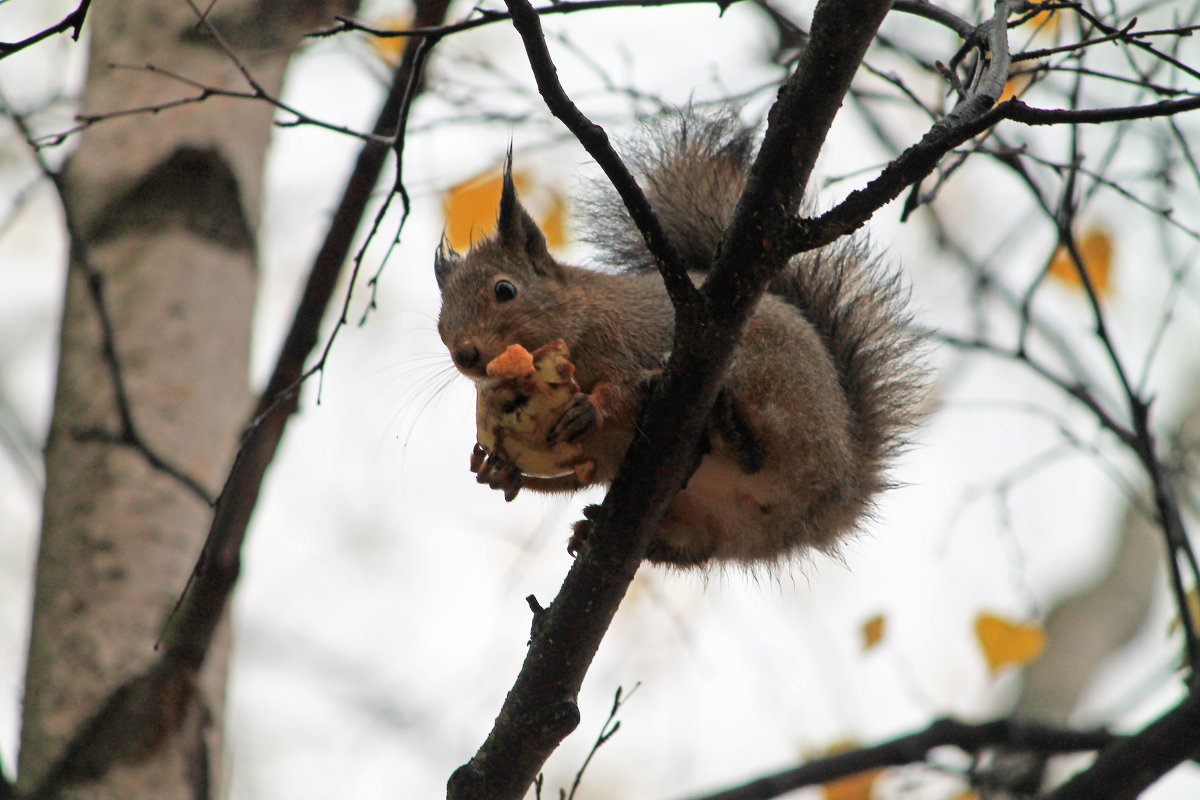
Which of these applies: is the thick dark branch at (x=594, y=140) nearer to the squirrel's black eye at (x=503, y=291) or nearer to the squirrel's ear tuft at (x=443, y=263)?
the squirrel's black eye at (x=503, y=291)

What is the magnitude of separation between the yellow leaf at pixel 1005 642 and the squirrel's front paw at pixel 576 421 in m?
1.93

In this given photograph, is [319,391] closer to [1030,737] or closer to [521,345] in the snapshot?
[521,345]

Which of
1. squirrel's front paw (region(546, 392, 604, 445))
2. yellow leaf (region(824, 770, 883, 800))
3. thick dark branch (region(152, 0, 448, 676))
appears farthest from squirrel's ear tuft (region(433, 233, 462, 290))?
yellow leaf (region(824, 770, 883, 800))

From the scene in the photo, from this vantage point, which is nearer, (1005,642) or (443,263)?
(443,263)

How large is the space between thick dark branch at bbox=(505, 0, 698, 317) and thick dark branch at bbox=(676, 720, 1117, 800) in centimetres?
127

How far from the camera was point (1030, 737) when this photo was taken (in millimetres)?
2510

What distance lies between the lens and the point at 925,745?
2480 mm

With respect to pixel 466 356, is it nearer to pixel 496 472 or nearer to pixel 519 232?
pixel 496 472

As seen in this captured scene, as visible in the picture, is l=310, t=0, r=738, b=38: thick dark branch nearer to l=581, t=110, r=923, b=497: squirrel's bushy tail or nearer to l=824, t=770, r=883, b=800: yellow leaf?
l=581, t=110, r=923, b=497: squirrel's bushy tail

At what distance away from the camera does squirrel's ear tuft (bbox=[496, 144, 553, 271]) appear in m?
2.38

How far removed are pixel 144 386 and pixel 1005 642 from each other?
8.01 ft

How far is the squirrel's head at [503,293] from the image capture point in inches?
86.2

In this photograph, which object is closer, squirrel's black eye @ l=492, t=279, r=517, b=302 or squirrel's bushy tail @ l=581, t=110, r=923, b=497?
squirrel's black eye @ l=492, t=279, r=517, b=302

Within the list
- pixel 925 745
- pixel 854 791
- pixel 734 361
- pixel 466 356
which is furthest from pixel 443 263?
pixel 854 791
